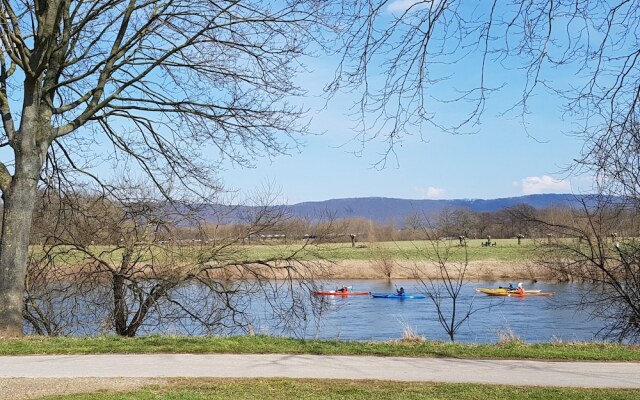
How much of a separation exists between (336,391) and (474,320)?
1584cm

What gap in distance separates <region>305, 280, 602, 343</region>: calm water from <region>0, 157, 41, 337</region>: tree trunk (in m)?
6.83

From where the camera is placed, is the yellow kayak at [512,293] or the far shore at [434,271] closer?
the yellow kayak at [512,293]

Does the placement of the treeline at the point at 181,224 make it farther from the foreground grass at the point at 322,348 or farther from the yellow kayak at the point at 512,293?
the yellow kayak at the point at 512,293

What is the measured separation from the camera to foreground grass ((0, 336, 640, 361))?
977cm

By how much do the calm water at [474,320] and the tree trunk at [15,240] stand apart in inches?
269

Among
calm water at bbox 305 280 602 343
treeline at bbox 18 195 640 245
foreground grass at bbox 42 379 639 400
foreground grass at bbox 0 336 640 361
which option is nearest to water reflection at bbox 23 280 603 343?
calm water at bbox 305 280 602 343

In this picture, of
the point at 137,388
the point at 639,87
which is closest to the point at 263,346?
the point at 137,388

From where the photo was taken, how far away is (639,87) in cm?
539

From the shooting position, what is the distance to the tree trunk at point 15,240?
11805 mm

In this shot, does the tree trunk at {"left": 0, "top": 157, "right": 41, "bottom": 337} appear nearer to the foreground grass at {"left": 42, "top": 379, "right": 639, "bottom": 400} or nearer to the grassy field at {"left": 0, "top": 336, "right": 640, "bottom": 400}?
the grassy field at {"left": 0, "top": 336, "right": 640, "bottom": 400}

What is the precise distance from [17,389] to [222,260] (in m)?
8.93

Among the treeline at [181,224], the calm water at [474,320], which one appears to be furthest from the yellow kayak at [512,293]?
the treeline at [181,224]

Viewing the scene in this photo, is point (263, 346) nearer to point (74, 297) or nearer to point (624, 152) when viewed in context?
point (624, 152)

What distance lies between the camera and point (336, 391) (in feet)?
24.4
